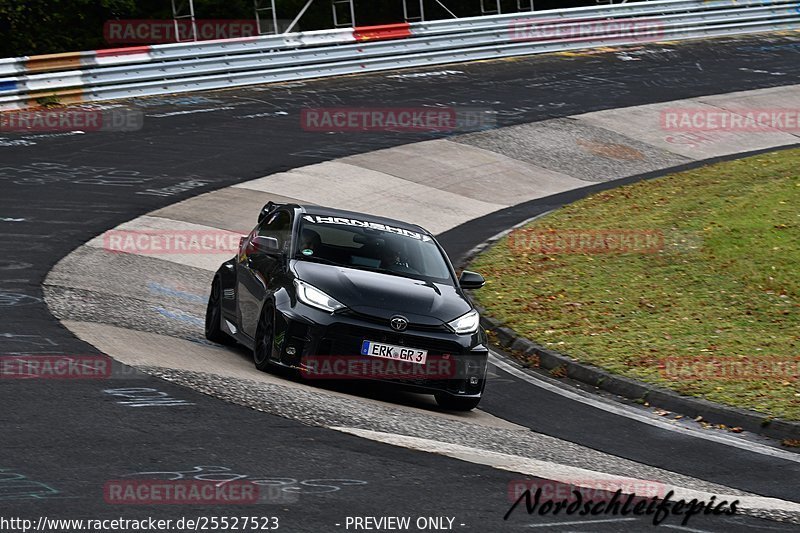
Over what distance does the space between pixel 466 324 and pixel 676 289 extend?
597 centimetres

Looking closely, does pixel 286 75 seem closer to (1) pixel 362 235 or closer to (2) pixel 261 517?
(1) pixel 362 235

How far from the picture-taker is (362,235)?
11.3 m

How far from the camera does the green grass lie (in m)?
12.5

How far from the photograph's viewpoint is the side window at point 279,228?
1125cm

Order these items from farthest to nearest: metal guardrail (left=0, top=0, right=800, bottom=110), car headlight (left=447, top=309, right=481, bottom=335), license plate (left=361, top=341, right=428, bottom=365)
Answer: metal guardrail (left=0, top=0, right=800, bottom=110)
car headlight (left=447, top=309, right=481, bottom=335)
license plate (left=361, top=341, right=428, bottom=365)

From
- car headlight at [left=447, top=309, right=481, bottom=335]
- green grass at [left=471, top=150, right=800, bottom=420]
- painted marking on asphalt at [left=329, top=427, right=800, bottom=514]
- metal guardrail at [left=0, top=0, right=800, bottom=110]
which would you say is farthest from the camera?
metal guardrail at [left=0, top=0, right=800, bottom=110]

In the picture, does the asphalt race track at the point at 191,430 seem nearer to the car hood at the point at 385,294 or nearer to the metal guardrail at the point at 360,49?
the car hood at the point at 385,294

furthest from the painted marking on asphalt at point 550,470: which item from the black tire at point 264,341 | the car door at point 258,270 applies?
the car door at point 258,270

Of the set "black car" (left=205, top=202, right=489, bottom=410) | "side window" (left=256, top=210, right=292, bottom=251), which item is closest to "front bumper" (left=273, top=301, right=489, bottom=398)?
"black car" (left=205, top=202, right=489, bottom=410)

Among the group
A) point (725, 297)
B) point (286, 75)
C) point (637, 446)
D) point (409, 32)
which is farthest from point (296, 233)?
point (409, 32)

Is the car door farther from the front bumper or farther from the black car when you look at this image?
the front bumper

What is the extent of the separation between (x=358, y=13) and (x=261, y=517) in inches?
1525

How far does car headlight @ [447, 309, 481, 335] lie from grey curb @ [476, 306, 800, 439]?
2052 mm

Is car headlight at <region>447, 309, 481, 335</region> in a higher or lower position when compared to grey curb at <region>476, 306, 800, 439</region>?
higher
